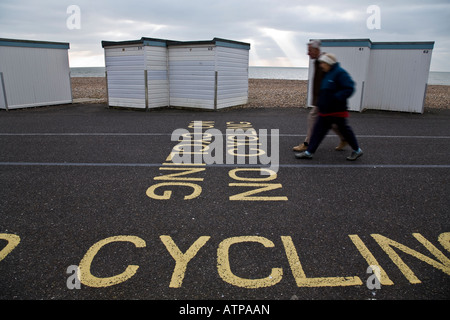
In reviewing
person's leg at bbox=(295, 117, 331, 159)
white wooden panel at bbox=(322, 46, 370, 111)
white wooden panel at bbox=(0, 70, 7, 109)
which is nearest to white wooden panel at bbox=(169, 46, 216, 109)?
white wooden panel at bbox=(322, 46, 370, 111)

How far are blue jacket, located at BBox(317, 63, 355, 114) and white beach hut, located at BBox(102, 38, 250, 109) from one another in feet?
27.4

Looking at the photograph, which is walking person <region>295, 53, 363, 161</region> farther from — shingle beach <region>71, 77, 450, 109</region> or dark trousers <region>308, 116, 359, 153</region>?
shingle beach <region>71, 77, 450, 109</region>

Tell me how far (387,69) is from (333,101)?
937cm

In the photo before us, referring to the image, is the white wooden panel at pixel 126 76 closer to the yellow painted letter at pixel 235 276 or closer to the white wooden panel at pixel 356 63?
the white wooden panel at pixel 356 63

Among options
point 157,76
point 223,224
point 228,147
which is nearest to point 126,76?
point 157,76

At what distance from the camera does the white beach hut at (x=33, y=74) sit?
13.8 m

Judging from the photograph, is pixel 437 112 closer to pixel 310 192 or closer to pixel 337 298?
pixel 310 192

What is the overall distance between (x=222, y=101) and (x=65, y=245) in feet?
38.6

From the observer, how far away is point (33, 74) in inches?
578

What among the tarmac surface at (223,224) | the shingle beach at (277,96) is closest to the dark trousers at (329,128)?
the tarmac surface at (223,224)

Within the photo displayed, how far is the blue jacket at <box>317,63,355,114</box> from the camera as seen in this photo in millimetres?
5633

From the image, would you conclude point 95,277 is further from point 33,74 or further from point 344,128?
point 33,74

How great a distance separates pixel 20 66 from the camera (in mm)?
14195

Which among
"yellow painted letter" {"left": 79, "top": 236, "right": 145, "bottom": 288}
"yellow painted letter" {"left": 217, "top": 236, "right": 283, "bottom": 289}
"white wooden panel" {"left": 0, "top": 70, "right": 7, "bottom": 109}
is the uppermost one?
"white wooden panel" {"left": 0, "top": 70, "right": 7, "bottom": 109}
